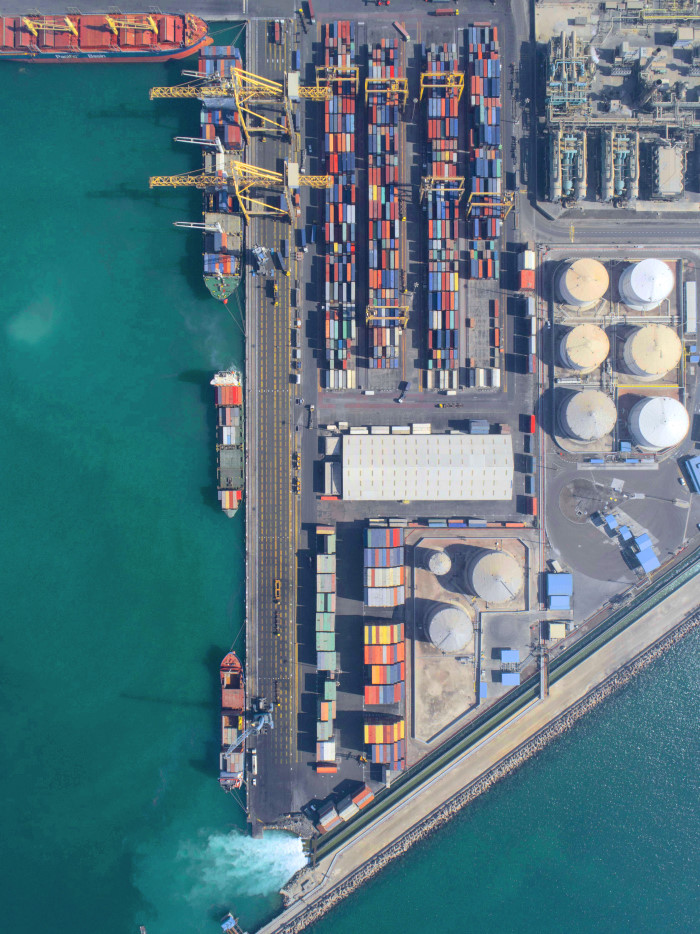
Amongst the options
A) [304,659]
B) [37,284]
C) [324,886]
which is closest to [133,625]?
[304,659]

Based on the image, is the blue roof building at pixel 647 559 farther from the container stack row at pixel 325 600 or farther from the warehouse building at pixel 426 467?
the container stack row at pixel 325 600

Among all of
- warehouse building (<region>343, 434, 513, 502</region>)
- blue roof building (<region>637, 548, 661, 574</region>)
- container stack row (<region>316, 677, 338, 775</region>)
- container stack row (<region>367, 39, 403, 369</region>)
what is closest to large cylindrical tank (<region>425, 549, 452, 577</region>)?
warehouse building (<region>343, 434, 513, 502</region>)

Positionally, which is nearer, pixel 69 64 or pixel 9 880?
pixel 9 880

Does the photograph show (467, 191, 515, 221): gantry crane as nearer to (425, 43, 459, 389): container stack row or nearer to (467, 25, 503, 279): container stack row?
(467, 25, 503, 279): container stack row

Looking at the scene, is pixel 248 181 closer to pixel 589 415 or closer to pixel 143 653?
pixel 589 415

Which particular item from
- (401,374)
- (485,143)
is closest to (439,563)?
(401,374)

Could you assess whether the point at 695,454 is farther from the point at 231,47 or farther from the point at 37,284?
the point at 37,284

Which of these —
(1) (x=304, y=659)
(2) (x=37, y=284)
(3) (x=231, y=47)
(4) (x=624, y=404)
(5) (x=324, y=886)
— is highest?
(3) (x=231, y=47)
